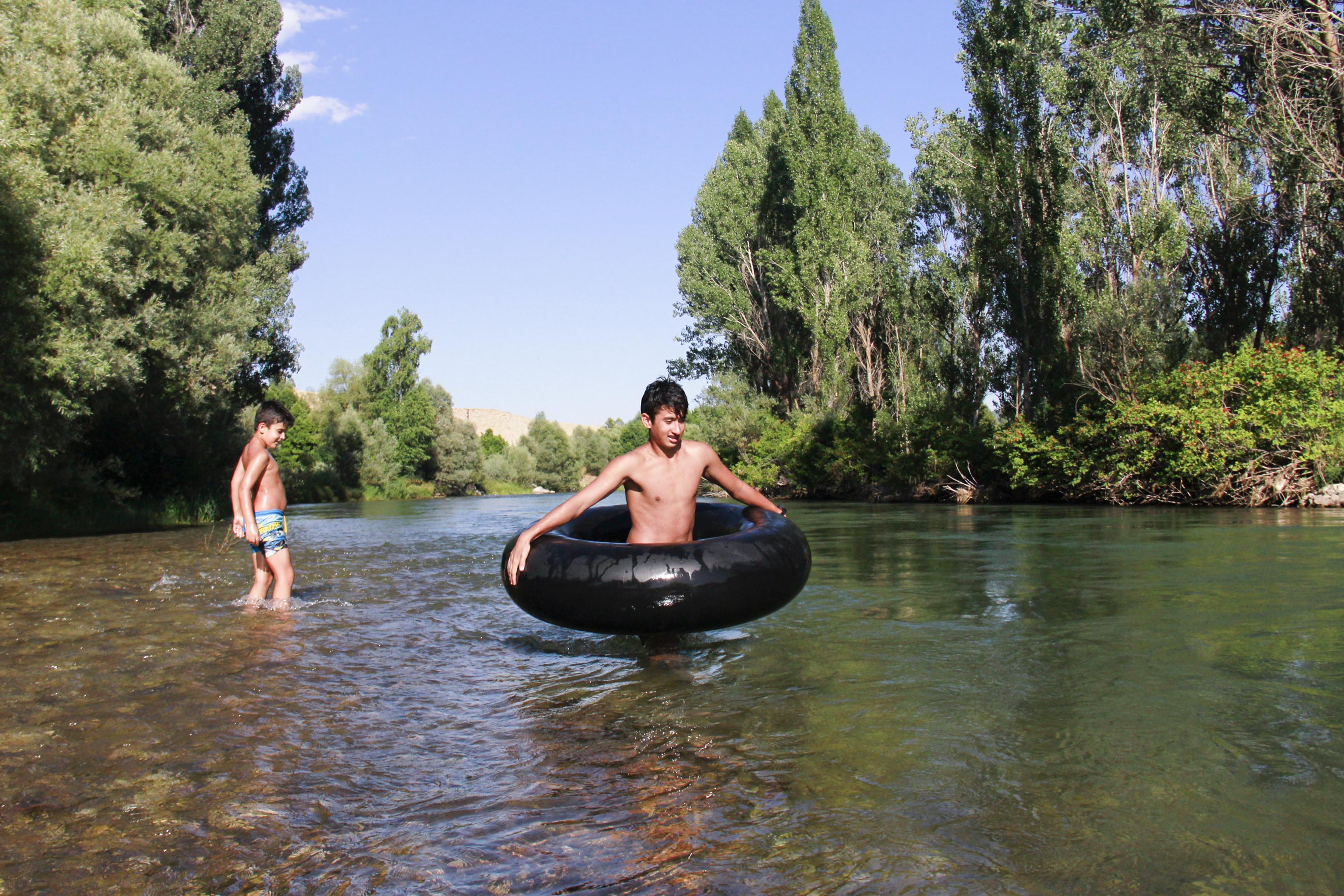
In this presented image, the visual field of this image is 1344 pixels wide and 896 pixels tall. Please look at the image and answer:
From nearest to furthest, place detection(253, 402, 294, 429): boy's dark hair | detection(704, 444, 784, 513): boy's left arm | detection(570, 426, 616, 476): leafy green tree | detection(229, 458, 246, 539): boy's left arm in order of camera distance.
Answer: detection(704, 444, 784, 513): boy's left arm
detection(229, 458, 246, 539): boy's left arm
detection(253, 402, 294, 429): boy's dark hair
detection(570, 426, 616, 476): leafy green tree

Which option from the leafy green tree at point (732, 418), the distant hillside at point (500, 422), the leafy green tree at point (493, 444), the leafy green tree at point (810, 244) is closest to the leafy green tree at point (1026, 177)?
the leafy green tree at point (810, 244)

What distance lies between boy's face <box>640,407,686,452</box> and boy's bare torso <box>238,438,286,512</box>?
334 centimetres

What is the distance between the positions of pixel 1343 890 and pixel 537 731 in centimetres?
264

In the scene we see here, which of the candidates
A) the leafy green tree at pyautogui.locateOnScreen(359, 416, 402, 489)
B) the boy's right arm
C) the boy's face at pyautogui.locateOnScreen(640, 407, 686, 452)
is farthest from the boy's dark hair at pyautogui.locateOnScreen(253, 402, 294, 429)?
the leafy green tree at pyautogui.locateOnScreen(359, 416, 402, 489)

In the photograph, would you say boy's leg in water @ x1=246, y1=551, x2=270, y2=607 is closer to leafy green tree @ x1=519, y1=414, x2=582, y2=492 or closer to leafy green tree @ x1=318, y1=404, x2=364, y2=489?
leafy green tree @ x1=318, y1=404, x2=364, y2=489

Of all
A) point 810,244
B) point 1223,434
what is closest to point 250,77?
point 810,244

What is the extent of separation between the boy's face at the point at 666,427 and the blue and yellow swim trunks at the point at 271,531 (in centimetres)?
338

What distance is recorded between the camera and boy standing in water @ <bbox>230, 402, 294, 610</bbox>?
6.78 metres

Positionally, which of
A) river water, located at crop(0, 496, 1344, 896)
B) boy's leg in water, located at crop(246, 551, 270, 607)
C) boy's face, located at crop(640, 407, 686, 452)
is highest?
boy's face, located at crop(640, 407, 686, 452)

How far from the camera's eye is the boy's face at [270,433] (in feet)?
22.4

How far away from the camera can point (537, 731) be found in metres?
3.79

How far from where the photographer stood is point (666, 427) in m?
4.77

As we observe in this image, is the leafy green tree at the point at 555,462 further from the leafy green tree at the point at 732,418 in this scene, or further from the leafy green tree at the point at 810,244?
the leafy green tree at the point at 810,244

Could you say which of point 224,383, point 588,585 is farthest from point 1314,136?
point 224,383
